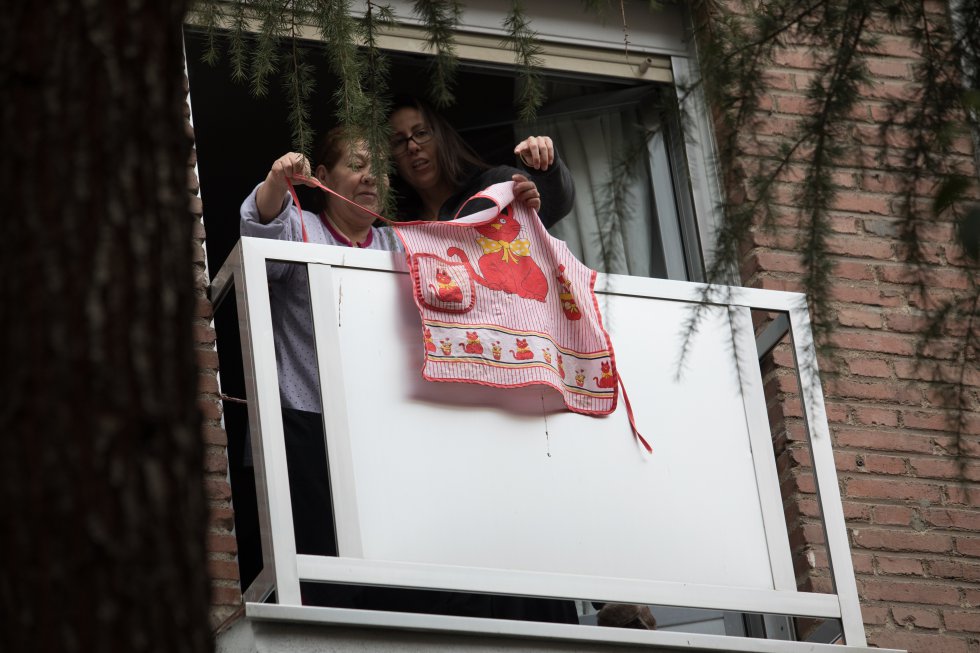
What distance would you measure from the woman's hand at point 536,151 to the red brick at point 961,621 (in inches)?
88.4

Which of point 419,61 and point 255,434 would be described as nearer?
point 255,434

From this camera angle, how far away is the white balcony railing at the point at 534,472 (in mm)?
3916

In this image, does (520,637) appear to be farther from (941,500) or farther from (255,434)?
(941,500)

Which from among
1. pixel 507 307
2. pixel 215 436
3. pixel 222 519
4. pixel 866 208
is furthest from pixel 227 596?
pixel 866 208

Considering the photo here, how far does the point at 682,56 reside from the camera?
6.04 metres

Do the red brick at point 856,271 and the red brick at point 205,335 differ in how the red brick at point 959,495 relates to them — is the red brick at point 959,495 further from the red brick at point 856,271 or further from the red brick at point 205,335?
the red brick at point 205,335

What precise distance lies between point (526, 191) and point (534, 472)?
814 mm

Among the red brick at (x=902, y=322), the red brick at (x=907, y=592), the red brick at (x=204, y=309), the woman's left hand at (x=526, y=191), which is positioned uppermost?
the woman's left hand at (x=526, y=191)

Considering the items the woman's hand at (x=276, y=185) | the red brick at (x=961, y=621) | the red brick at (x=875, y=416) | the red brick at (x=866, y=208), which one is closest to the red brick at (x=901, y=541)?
the red brick at (x=961, y=621)

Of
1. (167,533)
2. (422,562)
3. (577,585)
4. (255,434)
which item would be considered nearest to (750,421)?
(577,585)

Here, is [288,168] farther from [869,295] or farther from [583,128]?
[869,295]

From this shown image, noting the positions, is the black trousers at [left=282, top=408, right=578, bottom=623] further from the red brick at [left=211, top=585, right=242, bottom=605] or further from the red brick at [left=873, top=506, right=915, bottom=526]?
the red brick at [left=873, top=506, right=915, bottom=526]

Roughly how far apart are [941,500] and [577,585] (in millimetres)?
→ 2062

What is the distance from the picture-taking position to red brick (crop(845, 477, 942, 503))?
545cm
